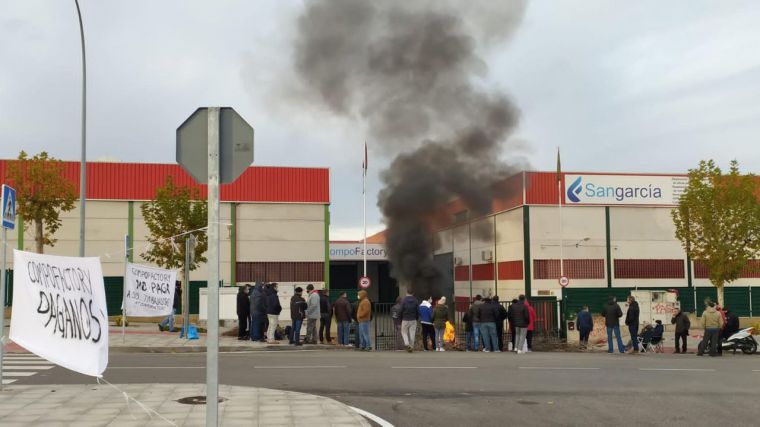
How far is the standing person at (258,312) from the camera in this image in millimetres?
20016

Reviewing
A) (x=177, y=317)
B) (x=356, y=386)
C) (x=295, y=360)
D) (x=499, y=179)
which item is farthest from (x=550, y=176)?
(x=356, y=386)

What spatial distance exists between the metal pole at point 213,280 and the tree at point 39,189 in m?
26.0

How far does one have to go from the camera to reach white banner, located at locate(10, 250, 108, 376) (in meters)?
7.48

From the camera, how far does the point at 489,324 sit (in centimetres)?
1966


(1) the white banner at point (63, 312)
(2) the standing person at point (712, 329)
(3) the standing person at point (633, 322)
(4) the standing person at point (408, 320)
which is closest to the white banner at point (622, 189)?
(3) the standing person at point (633, 322)

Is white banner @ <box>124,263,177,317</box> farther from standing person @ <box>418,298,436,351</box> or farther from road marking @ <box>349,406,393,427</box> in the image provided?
road marking @ <box>349,406,393,427</box>

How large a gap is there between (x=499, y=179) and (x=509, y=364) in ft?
91.6

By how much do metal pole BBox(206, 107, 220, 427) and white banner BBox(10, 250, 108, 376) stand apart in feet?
7.69

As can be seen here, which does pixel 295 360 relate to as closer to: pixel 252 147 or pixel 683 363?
pixel 683 363

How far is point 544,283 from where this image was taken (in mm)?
41125

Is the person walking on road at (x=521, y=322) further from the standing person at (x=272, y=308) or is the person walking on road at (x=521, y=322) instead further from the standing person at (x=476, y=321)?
the standing person at (x=272, y=308)

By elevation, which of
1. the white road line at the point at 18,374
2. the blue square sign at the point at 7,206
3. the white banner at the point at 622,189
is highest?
the white banner at the point at 622,189

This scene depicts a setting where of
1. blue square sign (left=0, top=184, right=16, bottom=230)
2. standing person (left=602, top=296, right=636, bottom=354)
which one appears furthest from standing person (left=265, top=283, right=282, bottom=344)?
blue square sign (left=0, top=184, right=16, bottom=230)

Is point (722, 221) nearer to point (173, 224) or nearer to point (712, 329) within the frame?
point (712, 329)
